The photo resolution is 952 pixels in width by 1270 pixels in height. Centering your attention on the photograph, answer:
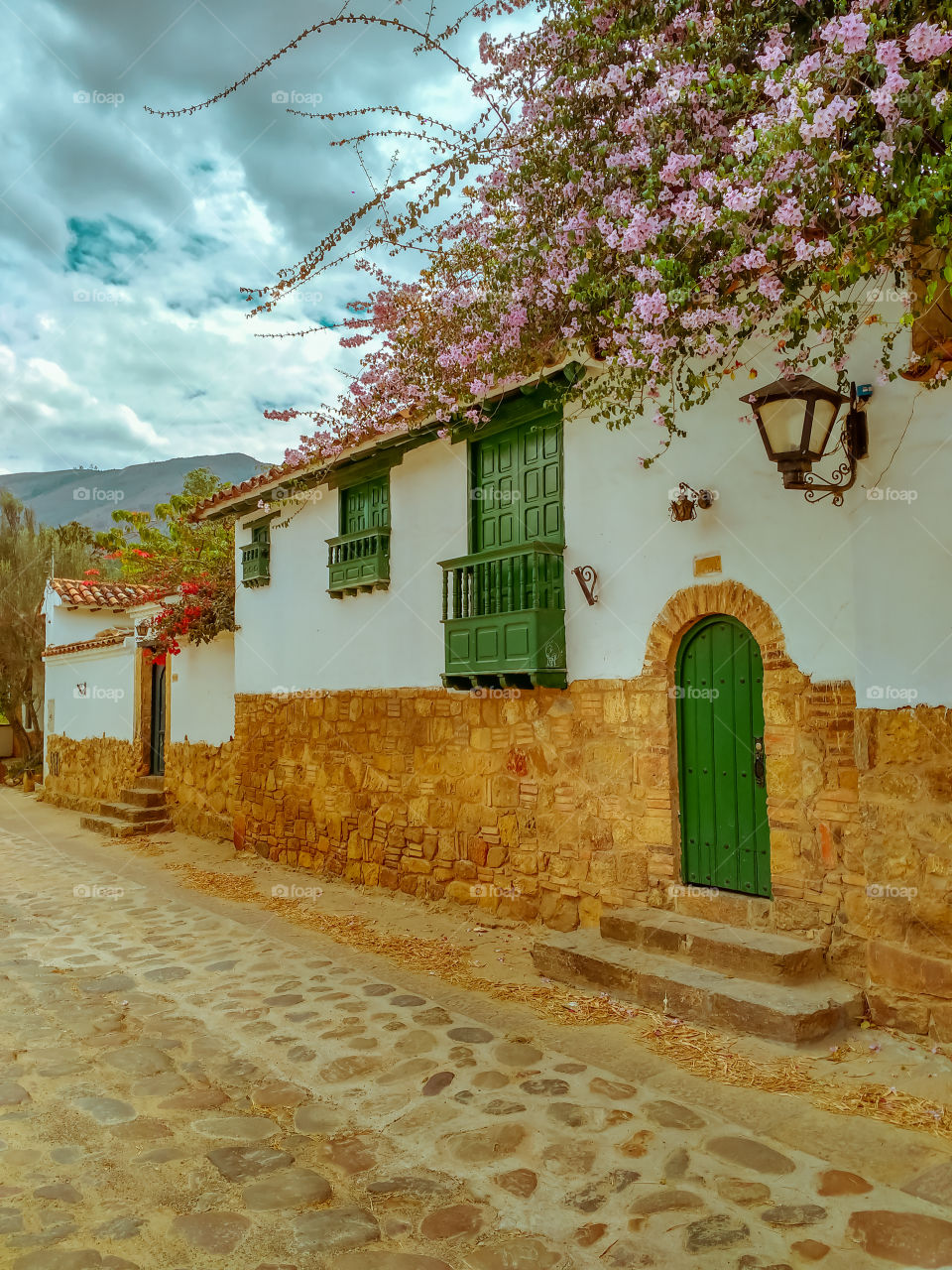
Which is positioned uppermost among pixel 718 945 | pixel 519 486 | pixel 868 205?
pixel 868 205

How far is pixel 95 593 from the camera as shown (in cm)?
1702

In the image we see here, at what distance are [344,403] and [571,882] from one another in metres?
4.88

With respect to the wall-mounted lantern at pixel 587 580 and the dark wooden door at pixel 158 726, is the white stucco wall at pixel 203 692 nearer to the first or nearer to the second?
the dark wooden door at pixel 158 726

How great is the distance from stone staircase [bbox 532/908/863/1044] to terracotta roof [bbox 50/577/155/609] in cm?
1303

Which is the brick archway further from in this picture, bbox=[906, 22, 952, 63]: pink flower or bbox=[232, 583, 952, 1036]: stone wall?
bbox=[906, 22, 952, 63]: pink flower

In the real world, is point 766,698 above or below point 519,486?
below

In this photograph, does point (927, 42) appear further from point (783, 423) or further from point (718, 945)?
point (718, 945)

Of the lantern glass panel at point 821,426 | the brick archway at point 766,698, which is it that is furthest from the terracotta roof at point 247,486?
the lantern glass panel at point 821,426

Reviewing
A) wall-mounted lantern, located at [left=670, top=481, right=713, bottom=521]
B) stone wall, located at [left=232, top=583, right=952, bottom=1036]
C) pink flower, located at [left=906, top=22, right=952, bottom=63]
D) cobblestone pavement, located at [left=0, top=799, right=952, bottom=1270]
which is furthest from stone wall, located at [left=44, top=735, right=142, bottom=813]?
pink flower, located at [left=906, top=22, right=952, bottom=63]

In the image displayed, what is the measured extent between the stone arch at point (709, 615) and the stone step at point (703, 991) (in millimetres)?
1814

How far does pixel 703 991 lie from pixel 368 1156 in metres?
2.09

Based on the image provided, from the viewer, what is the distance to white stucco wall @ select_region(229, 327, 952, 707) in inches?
173

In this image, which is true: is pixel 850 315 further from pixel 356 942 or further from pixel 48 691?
pixel 48 691

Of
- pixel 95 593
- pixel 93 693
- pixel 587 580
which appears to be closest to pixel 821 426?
pixel 587 580
